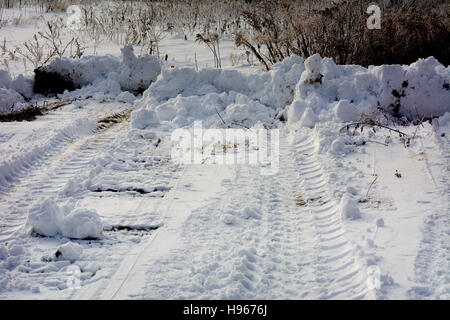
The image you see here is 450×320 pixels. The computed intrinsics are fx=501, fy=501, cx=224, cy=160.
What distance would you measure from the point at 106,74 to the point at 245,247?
7.77 m

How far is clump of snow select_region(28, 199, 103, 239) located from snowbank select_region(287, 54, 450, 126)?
3992 millimetres

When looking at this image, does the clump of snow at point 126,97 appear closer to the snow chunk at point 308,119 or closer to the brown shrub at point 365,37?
the brown shrub at point 365,37

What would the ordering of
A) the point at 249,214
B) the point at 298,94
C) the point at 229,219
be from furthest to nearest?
the point at 298,94
the point at 249,214
the point at 229,219

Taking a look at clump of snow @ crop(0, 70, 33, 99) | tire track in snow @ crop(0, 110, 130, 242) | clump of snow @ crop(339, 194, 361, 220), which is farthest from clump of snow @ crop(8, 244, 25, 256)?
clump of snow @ crop(0, 70, 33, 99)

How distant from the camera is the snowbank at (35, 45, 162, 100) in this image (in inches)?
416

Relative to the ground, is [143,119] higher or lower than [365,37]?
lower

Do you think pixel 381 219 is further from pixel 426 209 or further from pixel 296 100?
pixel 296 100

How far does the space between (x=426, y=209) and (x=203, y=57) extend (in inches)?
391

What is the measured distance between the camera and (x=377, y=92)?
7809 mm

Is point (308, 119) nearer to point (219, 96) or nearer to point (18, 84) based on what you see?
point (219, 96)

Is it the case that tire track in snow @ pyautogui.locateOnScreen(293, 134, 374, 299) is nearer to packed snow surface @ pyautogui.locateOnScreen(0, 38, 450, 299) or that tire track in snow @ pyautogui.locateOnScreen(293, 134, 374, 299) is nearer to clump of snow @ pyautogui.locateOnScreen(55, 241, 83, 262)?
packed snow surface @ pyautogui.locateOnScreen(0, 38, 450, 299)

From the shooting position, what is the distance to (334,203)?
514 cm

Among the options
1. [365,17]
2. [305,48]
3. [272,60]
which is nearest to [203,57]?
[272,60]

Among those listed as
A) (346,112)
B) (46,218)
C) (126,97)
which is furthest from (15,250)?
(126,97)
